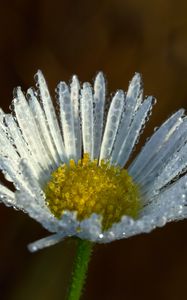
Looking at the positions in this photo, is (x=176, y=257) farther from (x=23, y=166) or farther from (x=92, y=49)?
(x=23, y=166)

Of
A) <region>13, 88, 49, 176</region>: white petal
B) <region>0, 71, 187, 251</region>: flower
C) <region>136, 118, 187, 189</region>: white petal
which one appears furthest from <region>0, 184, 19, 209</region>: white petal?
<region>136, 118, 187, 189</region>: white petal

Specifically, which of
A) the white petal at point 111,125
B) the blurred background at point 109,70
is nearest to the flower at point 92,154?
the white petal at point 111,125

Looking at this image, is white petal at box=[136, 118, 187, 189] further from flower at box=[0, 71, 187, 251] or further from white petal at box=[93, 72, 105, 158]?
white petal at box=[93, 72, 105, 158]

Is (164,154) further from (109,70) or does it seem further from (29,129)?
(109,70)

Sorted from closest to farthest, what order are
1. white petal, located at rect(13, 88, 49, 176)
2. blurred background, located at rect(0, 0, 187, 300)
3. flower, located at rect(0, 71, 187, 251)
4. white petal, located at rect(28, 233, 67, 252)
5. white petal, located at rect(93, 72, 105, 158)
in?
white petal, located at rect(28, 233, 67, 252)
flower, located at rect(0, 71, 187, 251)
white petal, located at rect(13, 88, 49, 176)
white petal, located at rect(93, 72, 105, 158)
blurred background, located at rect(0, 0, 187, 300)

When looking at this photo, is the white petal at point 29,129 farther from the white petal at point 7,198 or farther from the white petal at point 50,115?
the white petal at point 7,198

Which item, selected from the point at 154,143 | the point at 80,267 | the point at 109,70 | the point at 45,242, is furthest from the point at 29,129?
the point at 109,70
